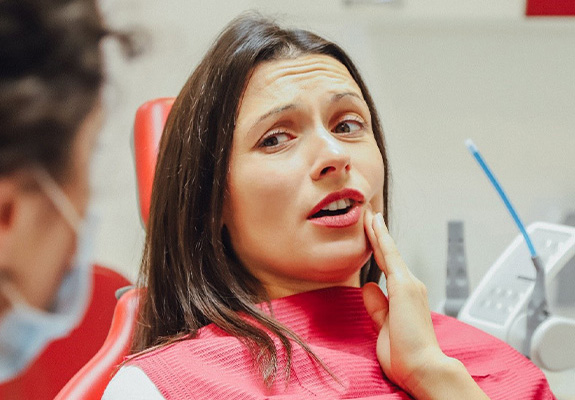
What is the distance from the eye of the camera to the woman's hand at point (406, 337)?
942 mm

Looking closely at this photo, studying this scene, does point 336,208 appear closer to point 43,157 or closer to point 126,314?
point 126,314

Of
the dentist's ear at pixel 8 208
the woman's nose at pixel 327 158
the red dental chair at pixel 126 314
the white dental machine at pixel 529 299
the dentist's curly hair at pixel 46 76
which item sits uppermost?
the dentist's curly hair at pixel 46 76

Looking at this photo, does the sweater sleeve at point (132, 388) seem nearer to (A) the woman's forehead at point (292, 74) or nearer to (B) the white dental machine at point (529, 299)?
(A) the woman's forehead at point (292, 74)

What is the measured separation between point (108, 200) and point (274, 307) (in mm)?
848

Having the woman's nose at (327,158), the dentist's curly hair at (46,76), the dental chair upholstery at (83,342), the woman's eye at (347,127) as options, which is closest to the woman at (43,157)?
the dentist's curly hair at (46,76)

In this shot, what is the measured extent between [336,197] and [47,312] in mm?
800

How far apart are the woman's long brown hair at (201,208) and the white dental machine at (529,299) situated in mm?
496

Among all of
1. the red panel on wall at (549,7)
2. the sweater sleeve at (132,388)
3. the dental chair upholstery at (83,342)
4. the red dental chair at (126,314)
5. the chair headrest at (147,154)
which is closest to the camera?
the dental chair upholstery at (83,342)

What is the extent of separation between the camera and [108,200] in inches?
9.2

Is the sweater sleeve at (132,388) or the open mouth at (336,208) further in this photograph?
the open mouth at (336,208)

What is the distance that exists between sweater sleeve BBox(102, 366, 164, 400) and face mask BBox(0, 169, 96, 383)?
0.66m

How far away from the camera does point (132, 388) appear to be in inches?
34.6

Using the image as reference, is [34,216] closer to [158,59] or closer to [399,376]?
[158,59]

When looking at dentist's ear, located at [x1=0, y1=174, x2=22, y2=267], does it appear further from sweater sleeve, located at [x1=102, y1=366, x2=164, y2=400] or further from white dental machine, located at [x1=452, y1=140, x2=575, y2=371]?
white dental machine, located at [x1=452, y1=140, x2=575, y2=371]
